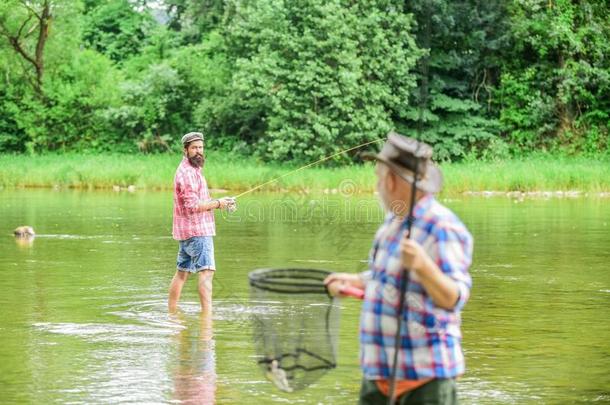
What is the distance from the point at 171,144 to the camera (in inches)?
1817

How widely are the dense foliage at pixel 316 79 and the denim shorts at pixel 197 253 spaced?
83.2 ft

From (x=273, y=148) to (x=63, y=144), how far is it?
11.8 meters

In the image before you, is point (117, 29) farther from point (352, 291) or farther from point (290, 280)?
point (352, 291)

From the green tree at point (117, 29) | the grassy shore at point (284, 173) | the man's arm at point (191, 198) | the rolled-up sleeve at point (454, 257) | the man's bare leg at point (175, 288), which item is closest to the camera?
the rolled-up sleeve at point (454, 257)

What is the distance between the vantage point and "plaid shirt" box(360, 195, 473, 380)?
4500 millimetres

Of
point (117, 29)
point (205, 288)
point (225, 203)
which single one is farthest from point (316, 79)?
point (225, 203)

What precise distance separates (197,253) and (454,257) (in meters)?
6.38

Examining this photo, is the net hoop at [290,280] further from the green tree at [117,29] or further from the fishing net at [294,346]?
the green tree at [117,29]

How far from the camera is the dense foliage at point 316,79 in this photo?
130ft

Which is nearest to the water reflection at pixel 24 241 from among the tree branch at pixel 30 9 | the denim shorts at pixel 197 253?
the denim shorts at pixel 197 253

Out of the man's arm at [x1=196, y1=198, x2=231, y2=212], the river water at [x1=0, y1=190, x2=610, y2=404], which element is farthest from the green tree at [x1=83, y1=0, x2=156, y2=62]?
the man's arm at [x1=196, y1=198, x2=231, y2=212]

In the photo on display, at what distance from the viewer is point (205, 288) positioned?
1098cm

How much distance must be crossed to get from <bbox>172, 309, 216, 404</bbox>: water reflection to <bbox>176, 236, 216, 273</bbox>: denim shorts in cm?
48

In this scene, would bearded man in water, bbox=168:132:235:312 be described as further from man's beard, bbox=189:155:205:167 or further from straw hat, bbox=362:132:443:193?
straw hat, bbox=362:132:443:193
